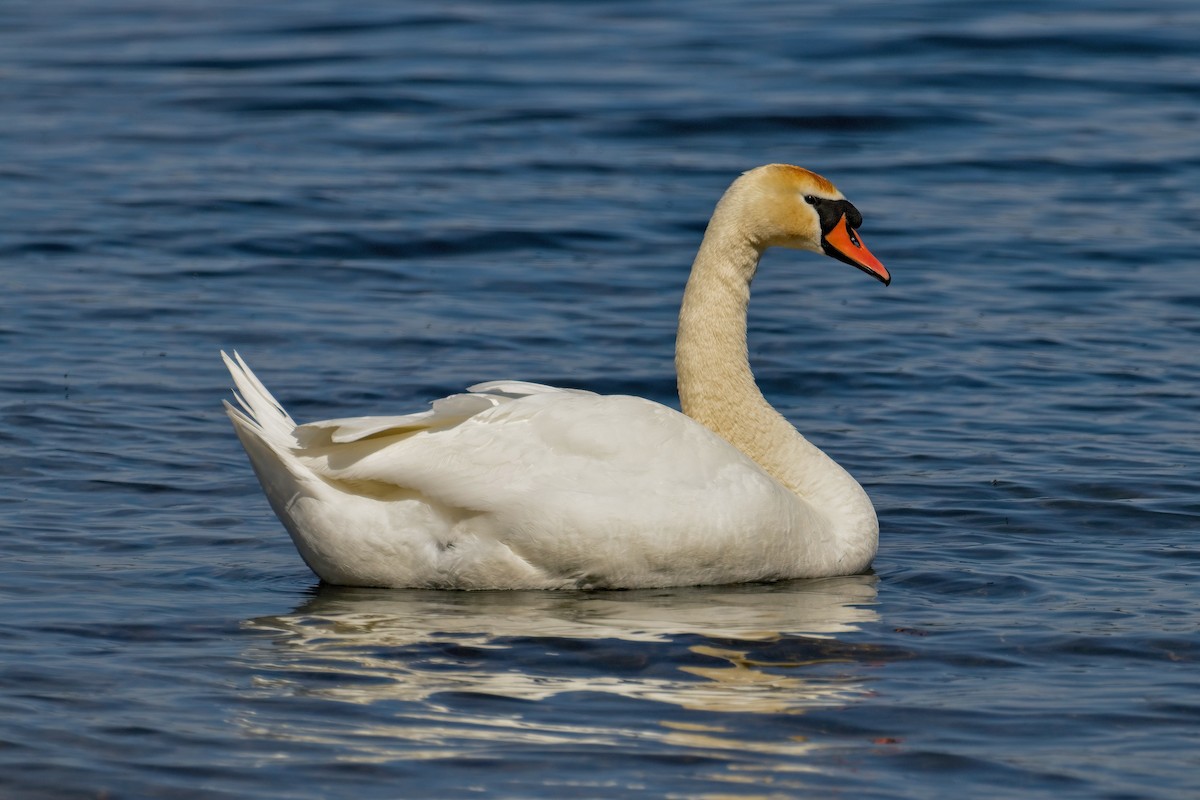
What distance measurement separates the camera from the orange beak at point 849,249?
8.02m

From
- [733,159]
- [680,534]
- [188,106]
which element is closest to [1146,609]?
[680,534]

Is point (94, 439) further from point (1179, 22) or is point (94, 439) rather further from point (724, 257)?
point (1179, 22)

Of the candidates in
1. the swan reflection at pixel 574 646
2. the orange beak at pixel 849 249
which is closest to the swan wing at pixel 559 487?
the swan reflection at pixel 574 646

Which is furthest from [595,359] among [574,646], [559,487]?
[574,646]

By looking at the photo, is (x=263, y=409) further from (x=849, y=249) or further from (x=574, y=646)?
(x=849, y=249)

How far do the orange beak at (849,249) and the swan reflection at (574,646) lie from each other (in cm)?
145

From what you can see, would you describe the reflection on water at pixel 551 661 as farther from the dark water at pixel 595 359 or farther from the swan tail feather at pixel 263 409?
the swan tail feather at pixel 263 409

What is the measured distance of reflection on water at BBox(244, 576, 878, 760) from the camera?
5531 millimetres

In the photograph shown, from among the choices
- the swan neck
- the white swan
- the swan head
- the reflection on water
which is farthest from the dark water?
the swan head

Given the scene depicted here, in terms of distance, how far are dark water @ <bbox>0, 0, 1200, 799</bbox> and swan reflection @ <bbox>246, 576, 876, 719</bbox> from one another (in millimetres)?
23

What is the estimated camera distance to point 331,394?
33.6 ft

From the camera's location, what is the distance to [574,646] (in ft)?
20.7

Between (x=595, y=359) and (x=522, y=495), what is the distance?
168 inches

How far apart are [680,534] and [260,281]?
6.36 m
